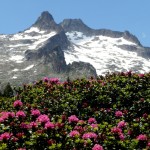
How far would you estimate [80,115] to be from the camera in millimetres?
16250

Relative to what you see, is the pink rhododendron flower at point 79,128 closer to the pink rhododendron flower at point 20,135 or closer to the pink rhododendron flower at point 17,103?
the pink rhododendron flower at point 20,135

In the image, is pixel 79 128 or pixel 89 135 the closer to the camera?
pixel 89 135

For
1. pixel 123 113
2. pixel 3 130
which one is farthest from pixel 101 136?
pixel 123 113

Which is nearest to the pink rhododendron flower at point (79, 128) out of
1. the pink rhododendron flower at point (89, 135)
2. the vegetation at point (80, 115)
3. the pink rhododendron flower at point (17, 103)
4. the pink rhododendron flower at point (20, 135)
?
the vegetation at point (80, 115)

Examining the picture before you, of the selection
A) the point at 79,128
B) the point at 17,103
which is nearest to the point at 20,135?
the point at 79,128

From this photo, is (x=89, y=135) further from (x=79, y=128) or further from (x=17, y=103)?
(x=17, y=103)

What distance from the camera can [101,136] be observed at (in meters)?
11.1

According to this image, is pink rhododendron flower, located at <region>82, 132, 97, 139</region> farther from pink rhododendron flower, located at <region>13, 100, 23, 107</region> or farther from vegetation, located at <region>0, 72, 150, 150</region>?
pink rhododendron flower, located at <region>13, 100, 23, 107</region>

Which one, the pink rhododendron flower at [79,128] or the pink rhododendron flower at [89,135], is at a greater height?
the pink rhododendron flower at [79,128]

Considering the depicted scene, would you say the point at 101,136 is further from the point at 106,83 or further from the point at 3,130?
the point at 106,83

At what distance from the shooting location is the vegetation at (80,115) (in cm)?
1069

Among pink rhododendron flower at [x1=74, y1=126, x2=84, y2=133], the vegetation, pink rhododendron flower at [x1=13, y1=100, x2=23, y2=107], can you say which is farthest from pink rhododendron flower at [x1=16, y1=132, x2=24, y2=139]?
pink rhododendron flower at [x1=13, y1=100, x2=23, y2=107]

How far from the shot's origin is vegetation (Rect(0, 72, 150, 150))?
421 inches

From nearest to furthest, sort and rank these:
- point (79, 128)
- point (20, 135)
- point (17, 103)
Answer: point (20, 135) → point (79, 128) → point (17, 103)
